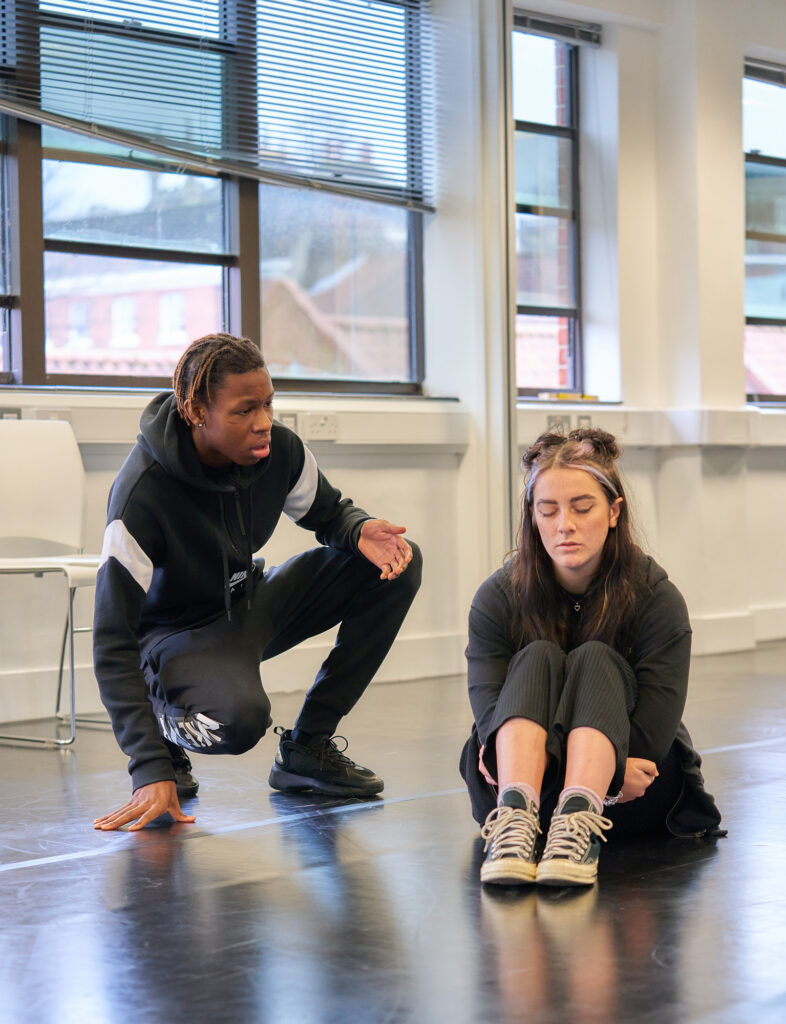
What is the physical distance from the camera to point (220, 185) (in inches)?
161

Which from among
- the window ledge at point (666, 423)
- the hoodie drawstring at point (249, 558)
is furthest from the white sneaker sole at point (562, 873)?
the window ledge at point (666, 423)

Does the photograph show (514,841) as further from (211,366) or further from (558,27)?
(558,27)

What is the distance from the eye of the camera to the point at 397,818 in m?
2.23

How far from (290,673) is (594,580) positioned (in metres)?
2.12

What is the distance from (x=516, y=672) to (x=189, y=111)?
2585 millimetres

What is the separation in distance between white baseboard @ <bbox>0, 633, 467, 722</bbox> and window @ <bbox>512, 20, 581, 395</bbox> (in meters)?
1.08

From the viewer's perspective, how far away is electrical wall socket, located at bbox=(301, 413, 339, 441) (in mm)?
3949

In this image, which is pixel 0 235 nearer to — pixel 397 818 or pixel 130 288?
pixel 130 288

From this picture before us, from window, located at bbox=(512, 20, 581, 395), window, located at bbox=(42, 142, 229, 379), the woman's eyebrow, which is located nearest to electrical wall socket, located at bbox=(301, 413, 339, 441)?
window, located at bbox=(42, 142, 229, 379)

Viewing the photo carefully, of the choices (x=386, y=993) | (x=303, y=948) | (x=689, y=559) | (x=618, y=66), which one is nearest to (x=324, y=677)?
(x=303, y=948)

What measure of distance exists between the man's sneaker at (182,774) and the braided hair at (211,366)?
2.09 feet

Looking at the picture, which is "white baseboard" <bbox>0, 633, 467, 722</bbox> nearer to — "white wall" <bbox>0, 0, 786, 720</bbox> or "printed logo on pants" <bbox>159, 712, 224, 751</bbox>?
"white wall" <bbox>0, 0, 786, 720</bbox>

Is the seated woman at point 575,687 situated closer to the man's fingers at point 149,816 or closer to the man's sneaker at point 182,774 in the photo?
the man's fingers at point 149,816

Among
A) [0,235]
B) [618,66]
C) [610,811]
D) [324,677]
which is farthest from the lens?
[618,66]
